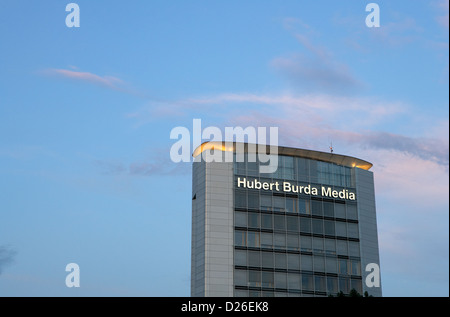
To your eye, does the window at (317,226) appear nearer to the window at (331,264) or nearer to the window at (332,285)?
the window at (331,264)

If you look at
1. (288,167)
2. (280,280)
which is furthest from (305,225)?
(280,280)

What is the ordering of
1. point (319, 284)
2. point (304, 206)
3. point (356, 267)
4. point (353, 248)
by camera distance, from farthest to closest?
1. point (353, 248)
2. point (356, 267)
3. point (304, 206)
4. point (319, 284)

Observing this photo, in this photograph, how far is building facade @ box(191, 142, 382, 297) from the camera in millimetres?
116562

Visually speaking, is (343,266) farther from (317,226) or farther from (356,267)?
(317,226)

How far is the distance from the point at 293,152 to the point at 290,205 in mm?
9528

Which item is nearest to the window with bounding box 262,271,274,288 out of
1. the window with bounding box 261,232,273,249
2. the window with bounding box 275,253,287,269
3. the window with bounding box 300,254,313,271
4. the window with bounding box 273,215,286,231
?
the window with bounding box 275,253,287,269

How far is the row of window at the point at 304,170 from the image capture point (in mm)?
121875

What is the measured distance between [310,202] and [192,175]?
21157mm

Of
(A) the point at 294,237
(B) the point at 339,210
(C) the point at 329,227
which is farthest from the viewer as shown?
(B) the point at 339,210

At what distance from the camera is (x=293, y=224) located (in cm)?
12081

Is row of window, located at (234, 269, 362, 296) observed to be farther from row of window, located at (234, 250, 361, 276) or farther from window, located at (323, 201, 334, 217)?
window, located at (323, 201, 334, 217)

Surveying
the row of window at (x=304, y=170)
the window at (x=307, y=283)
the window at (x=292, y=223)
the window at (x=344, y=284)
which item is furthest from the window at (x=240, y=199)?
the window at (x=344, y=284)
